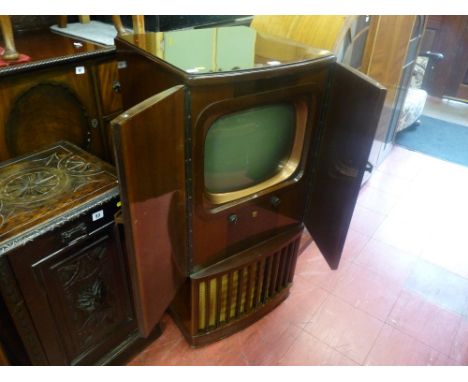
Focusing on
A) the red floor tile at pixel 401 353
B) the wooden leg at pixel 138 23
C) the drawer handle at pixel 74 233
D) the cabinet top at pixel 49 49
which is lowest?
the red floor tile at pixel 401 353

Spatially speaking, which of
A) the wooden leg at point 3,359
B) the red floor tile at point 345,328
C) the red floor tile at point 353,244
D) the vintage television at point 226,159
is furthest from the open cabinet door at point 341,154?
the wooden leg at point 3,359

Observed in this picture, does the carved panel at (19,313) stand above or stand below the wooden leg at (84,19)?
below

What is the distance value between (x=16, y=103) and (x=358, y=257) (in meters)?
1.77

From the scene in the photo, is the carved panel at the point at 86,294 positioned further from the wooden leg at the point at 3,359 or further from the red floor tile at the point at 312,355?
the red floor tile at the point at 312,355

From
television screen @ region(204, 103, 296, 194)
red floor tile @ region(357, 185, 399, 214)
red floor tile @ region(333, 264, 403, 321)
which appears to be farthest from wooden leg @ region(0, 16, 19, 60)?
red floor tile @ region(357, 185, 399, 214)

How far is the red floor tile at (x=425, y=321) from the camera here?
1.64 metres

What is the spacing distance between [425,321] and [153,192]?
1.49 m

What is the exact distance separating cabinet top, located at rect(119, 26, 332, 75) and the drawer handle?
1.67ft

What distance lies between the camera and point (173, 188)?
0.98m

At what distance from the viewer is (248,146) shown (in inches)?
45.5

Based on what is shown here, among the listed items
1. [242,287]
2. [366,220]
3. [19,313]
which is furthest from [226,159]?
[366,220]

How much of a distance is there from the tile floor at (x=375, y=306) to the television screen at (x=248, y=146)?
769 mm

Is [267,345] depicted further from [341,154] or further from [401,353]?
[341,154]
